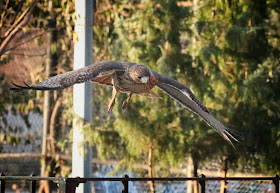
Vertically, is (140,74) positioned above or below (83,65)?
below

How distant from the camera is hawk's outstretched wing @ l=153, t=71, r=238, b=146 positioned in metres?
5.29

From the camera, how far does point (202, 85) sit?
7457 mm

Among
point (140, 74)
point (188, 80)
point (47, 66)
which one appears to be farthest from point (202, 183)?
point (47, 66)

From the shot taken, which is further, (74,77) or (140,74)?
(140,74)

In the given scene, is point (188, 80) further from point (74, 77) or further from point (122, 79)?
point (74, 77)

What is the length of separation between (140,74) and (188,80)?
264 cm

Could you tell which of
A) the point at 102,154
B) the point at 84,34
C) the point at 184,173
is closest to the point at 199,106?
the point at 84,34

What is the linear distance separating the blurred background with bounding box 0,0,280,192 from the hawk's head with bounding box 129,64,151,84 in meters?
2.19

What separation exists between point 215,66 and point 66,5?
1.84 m

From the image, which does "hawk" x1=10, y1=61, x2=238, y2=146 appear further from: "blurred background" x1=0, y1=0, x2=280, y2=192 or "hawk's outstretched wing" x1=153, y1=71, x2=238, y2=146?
"blurred background" x1=0, y1=0, x2=280, y2=192

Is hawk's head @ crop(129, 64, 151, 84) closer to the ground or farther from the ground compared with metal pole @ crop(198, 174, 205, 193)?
farther from the ground

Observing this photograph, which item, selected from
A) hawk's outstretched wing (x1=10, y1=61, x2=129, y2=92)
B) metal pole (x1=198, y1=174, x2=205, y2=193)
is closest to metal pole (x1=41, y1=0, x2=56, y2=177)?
hawk's outstretched wing (x1=10, y1=61, x2=129, y2=92)

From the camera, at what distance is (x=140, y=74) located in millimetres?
4941

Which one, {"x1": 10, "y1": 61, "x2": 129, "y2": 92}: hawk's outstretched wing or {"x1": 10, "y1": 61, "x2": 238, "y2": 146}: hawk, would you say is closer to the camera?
{"x1": 10, "y1": 61, "x2": 129, "y2": 92}: hawk's outstretched wing
